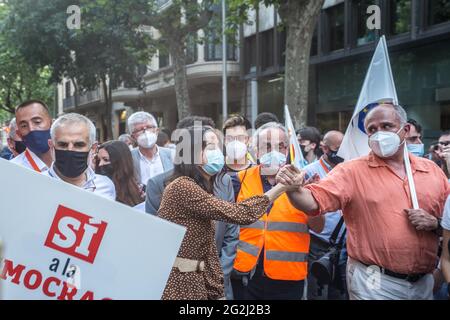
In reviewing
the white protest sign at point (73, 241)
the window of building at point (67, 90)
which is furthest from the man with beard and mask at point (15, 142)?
the window of building at point (67, 90)

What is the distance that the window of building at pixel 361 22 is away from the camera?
15258 millimetres

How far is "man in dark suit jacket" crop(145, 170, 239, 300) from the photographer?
12.7ft

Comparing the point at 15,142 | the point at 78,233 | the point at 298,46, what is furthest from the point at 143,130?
the point at 298,46

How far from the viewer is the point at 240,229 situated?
4281mm

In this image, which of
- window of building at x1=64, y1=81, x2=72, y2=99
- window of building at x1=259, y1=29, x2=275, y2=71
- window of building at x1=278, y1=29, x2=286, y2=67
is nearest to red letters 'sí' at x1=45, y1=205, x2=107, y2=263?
window of building at x1=278, y1=29, x2=286, y2=67

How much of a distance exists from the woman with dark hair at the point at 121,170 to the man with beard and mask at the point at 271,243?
34.8 inches

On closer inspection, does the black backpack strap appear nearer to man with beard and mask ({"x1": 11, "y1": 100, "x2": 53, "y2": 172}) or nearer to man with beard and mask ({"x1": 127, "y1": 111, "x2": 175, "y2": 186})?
man with beard and mask ({"x1": 127, "y1": 111, "x2": 175, "y2": 186})

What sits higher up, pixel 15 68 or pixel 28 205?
pixel 15 68

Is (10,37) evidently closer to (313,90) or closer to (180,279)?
(313,90)

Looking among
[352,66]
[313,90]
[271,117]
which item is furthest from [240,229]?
[313,90]

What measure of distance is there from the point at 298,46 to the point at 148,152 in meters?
5.17

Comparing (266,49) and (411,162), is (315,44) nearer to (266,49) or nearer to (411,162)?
(266,49)

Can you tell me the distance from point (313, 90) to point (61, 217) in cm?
1602

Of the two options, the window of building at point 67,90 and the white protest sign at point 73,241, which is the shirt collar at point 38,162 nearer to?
the white protest sign at point 73,241
